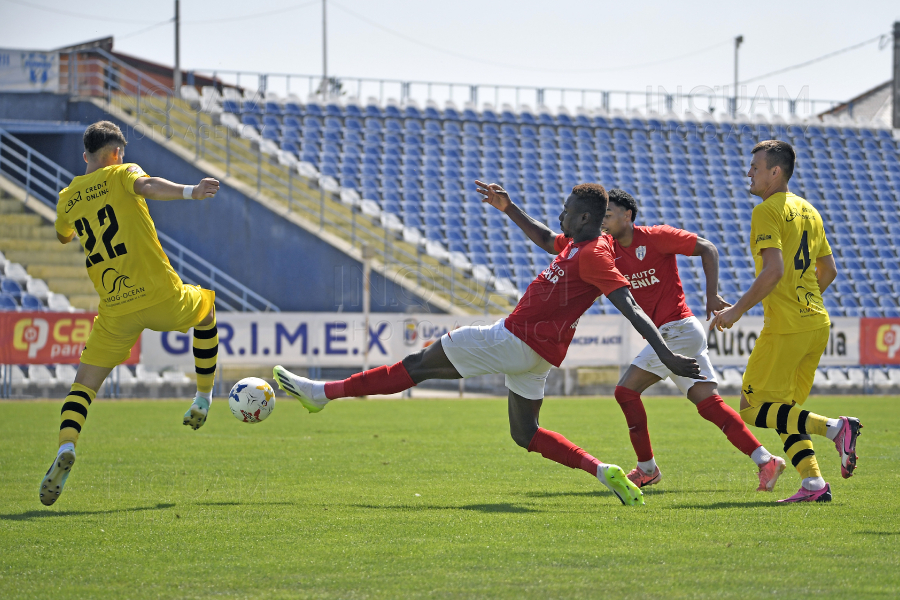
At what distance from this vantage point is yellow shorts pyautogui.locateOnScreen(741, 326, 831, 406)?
5.91 metres

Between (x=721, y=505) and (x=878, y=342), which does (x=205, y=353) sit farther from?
(x=878, y=342)

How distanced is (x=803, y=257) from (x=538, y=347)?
184 cm

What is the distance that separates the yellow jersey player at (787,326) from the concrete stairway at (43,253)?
49.7ft

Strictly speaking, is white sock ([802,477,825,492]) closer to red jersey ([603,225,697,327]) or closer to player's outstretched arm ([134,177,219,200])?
red jersey ([603,225,697,327])

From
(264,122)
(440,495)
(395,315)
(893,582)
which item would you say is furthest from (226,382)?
(893,582)

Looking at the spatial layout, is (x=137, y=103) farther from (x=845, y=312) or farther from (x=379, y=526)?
(x=379, y=526)

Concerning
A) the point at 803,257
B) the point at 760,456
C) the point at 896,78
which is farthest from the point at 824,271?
the point at 896,78

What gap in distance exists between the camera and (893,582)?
12.1ft

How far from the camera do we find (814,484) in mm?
5727

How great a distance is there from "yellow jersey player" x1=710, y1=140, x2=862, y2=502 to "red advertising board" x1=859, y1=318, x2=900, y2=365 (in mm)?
14014

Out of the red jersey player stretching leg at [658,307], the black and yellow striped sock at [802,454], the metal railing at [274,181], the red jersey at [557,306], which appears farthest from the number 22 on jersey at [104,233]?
the metal railing at [274,181]

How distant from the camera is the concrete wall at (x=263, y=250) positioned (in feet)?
66.4

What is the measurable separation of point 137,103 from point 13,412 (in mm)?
12180

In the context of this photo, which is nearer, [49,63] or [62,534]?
[62,534]
